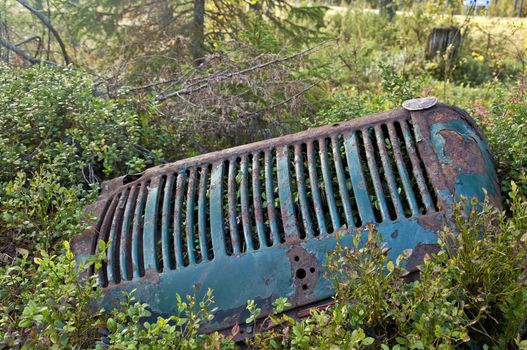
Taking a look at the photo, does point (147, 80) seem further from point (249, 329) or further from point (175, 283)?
point (249, 329)

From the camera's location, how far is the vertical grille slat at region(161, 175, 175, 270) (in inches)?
→ 82.4

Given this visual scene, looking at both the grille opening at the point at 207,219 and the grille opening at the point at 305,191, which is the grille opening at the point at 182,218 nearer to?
the grille opening at the point at 207,219

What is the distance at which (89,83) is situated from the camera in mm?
3219

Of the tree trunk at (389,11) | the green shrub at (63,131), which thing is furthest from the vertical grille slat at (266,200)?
the tree trunk at (389,11)

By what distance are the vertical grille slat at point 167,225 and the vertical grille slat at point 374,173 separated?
34.7 inches

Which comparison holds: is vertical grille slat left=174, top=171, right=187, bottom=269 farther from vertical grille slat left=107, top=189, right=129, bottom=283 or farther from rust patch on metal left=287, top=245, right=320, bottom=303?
rust patch on metal left=287, top=245, right=320, bottom=303

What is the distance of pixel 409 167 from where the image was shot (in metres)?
2.16

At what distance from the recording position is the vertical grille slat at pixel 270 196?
2.03m

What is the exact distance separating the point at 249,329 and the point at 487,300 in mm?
798

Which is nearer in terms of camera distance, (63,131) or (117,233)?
(117,233)

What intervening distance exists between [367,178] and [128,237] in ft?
3.58

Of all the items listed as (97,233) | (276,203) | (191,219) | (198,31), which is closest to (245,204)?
(276,203)

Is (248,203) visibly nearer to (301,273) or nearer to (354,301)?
(301,273)

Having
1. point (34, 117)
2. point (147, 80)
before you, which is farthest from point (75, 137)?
point (147, 80)
